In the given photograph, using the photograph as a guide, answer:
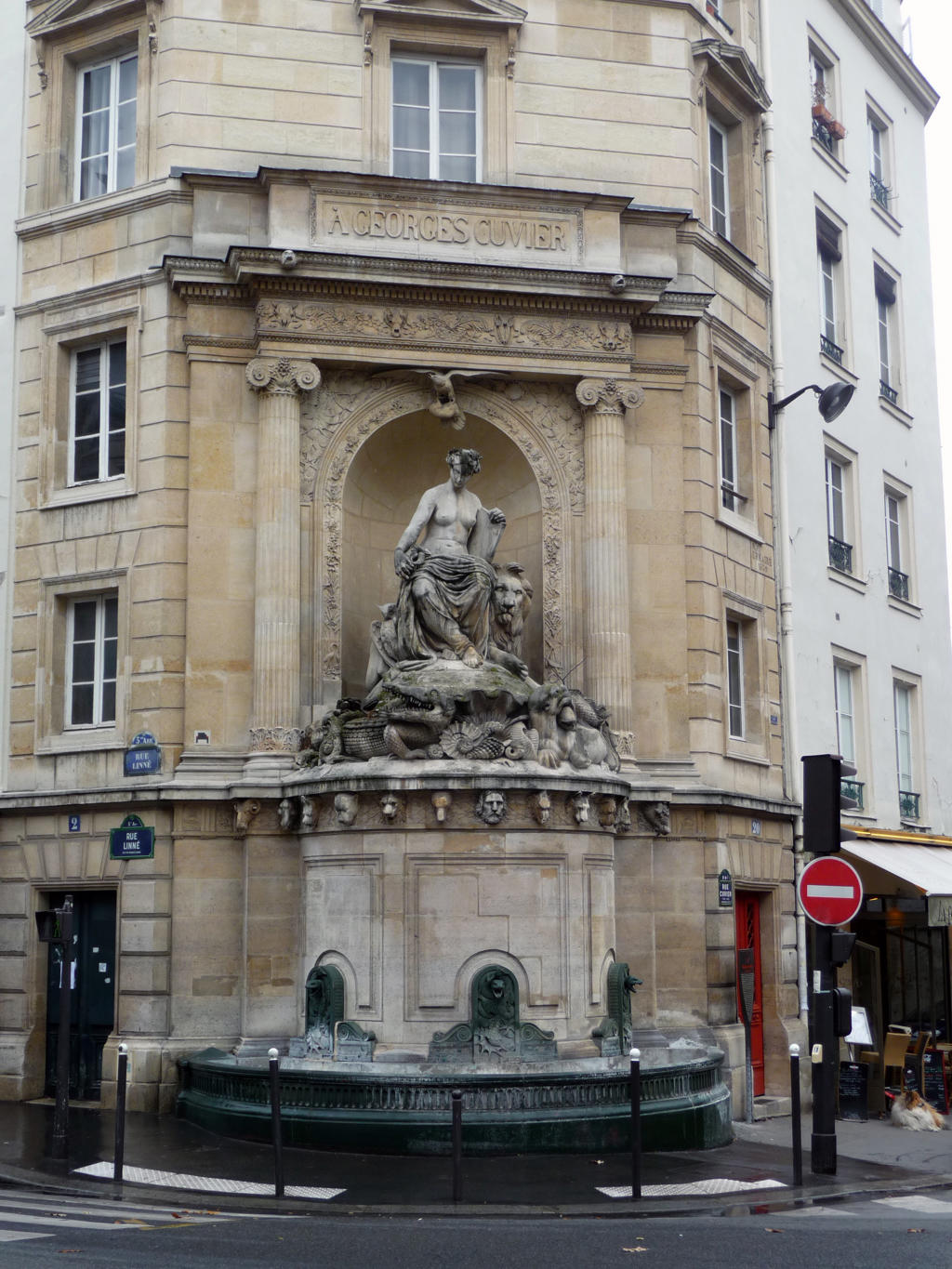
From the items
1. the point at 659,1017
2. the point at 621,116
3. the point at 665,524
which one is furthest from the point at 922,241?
the point at 659,1017

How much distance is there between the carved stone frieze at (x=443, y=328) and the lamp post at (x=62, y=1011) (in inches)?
277

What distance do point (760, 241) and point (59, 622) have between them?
1109cm

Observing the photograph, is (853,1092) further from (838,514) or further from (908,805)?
(838,514)

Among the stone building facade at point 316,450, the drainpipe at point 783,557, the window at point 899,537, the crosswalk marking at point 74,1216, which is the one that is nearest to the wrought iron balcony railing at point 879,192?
the window at point 899,537

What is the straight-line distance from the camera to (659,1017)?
722 inches

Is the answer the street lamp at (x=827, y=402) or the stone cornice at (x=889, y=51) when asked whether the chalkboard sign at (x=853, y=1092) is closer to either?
the street lamp at (x=827, y=402)

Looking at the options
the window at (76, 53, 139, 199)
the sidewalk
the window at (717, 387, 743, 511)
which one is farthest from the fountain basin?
the window at (76, 53, 139, 199)

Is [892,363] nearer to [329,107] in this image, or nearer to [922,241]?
[922,241]

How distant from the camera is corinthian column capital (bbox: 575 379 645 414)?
63.5 ft

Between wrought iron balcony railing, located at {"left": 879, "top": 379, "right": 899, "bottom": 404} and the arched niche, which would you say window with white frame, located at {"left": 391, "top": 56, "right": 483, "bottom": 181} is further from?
wrought iron balcony railing, located at {"left": 879, "top": 379, "right": 899, "bottom": 404}

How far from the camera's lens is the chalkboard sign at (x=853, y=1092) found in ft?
61.9

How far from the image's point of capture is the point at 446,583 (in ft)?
58.3

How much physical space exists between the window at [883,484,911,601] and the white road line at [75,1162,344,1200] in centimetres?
1719

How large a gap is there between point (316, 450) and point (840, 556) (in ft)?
31.2
